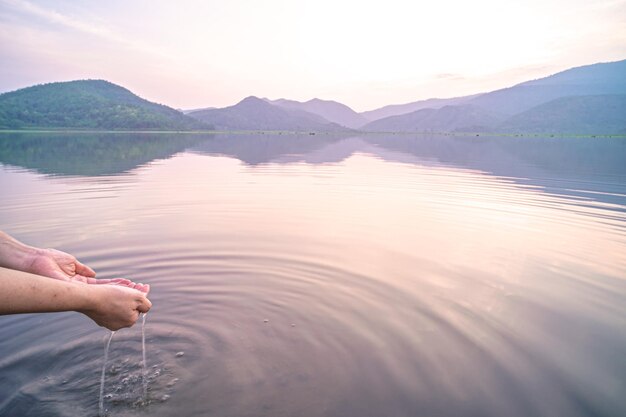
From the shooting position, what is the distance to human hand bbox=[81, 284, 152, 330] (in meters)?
3.56

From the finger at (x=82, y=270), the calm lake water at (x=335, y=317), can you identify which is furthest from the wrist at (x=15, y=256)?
the calm lake water at (x=335, y=317)

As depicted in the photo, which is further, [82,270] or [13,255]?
[82,270]

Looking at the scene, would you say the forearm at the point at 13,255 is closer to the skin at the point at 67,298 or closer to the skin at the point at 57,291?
the skin at the point at 57,291

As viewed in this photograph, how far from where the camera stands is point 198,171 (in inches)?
1256

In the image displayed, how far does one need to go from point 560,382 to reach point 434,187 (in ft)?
65.7

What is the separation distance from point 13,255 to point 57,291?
50.6 inches

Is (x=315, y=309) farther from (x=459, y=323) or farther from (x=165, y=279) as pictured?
(x=165, y=279)

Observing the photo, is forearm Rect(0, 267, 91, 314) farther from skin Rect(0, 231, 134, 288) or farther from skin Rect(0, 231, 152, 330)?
skin Rect(0, 231, 134, 288)

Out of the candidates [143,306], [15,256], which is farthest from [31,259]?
[143,306]

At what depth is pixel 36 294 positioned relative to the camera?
3049 millimetres

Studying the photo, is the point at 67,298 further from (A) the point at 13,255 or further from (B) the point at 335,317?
(B) the point at 335,317

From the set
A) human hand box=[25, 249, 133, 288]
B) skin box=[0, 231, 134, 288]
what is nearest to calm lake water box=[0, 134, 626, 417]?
human hand box=[25, 249, 133, 288]

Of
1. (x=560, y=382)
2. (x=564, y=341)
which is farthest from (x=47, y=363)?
(x=564, y=341)

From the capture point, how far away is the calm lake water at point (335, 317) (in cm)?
506
